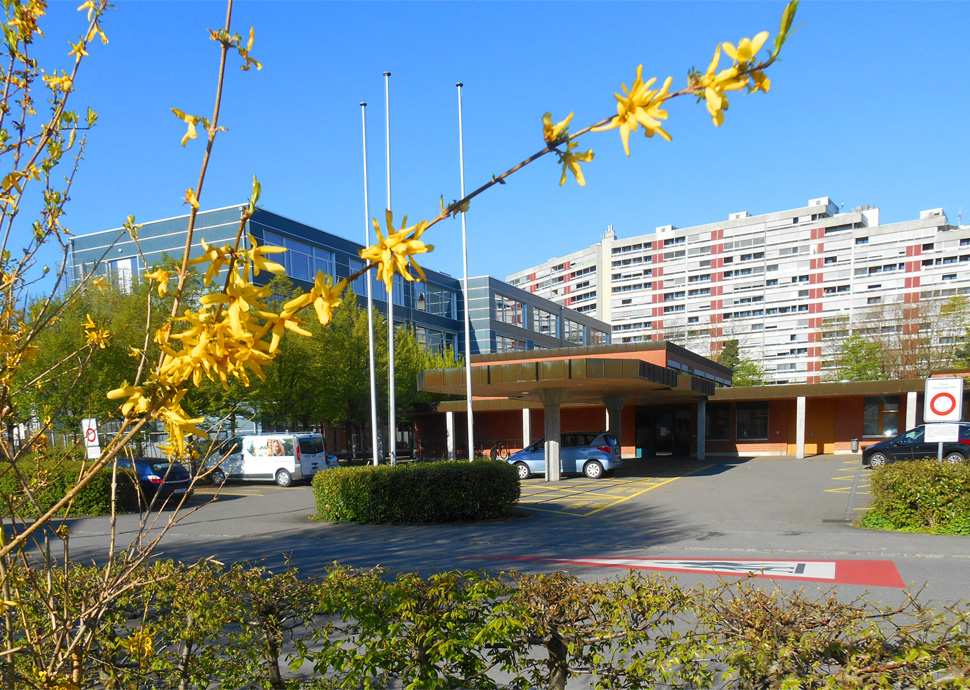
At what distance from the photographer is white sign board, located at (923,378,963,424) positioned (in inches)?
451

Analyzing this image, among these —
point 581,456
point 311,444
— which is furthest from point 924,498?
point 311,444

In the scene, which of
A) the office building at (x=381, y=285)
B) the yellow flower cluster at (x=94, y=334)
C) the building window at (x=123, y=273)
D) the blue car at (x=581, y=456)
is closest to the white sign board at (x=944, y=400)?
the blue car at (x=581, y=456)

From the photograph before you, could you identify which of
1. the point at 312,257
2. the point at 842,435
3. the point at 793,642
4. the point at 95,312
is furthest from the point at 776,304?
the point at 793,642

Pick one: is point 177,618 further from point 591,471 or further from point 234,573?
point 591,471

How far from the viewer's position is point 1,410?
7.65ft

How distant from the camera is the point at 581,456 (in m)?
23.3

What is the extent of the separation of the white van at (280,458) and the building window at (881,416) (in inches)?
959

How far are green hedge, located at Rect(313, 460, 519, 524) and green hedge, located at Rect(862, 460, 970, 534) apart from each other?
6.72m

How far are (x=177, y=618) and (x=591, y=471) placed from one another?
20.1 metres

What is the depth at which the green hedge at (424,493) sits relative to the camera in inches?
523

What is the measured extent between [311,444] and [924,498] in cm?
1885

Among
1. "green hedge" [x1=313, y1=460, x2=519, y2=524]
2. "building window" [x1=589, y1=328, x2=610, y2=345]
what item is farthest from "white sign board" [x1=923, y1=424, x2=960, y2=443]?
"building window" [x1=589, y1=328, x2=610, y2=345]

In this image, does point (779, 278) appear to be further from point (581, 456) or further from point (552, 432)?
point (552, 432)

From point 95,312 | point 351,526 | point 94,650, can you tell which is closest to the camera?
point 94,650
